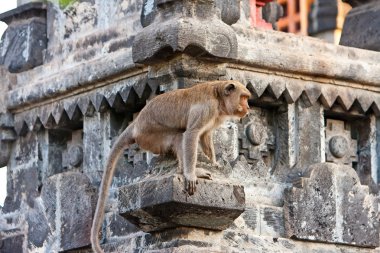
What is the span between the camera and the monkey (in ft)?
52.2

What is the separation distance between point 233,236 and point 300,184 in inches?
34.2

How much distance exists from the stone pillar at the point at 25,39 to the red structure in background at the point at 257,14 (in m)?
2.06

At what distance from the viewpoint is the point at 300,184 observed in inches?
671

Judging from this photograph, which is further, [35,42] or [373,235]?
[35,42]

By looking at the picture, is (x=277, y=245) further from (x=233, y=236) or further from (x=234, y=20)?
(x=234, y=20)

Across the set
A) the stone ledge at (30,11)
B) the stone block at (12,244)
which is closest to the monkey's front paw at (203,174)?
the stone block at (12,244)

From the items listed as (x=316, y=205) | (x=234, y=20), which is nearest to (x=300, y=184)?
(x=316, y=205)

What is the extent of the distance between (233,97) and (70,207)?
2452 mm

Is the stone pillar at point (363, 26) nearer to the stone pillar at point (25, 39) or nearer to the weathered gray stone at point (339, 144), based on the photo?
the weathered gray stone at point (339, 144)

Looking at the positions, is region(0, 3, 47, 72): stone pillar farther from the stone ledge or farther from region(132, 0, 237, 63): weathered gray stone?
region(132, 0, 237, 63): weathered gray stone

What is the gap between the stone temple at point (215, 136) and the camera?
16.3 metres

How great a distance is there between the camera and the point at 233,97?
15.9 meters

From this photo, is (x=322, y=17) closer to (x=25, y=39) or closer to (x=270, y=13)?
(x=270, y=13)

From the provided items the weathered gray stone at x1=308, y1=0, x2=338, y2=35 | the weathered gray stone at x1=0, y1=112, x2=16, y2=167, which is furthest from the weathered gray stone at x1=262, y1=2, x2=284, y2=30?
the weathered gray stone at x1=308, y1=0, x2=338, y2=35
